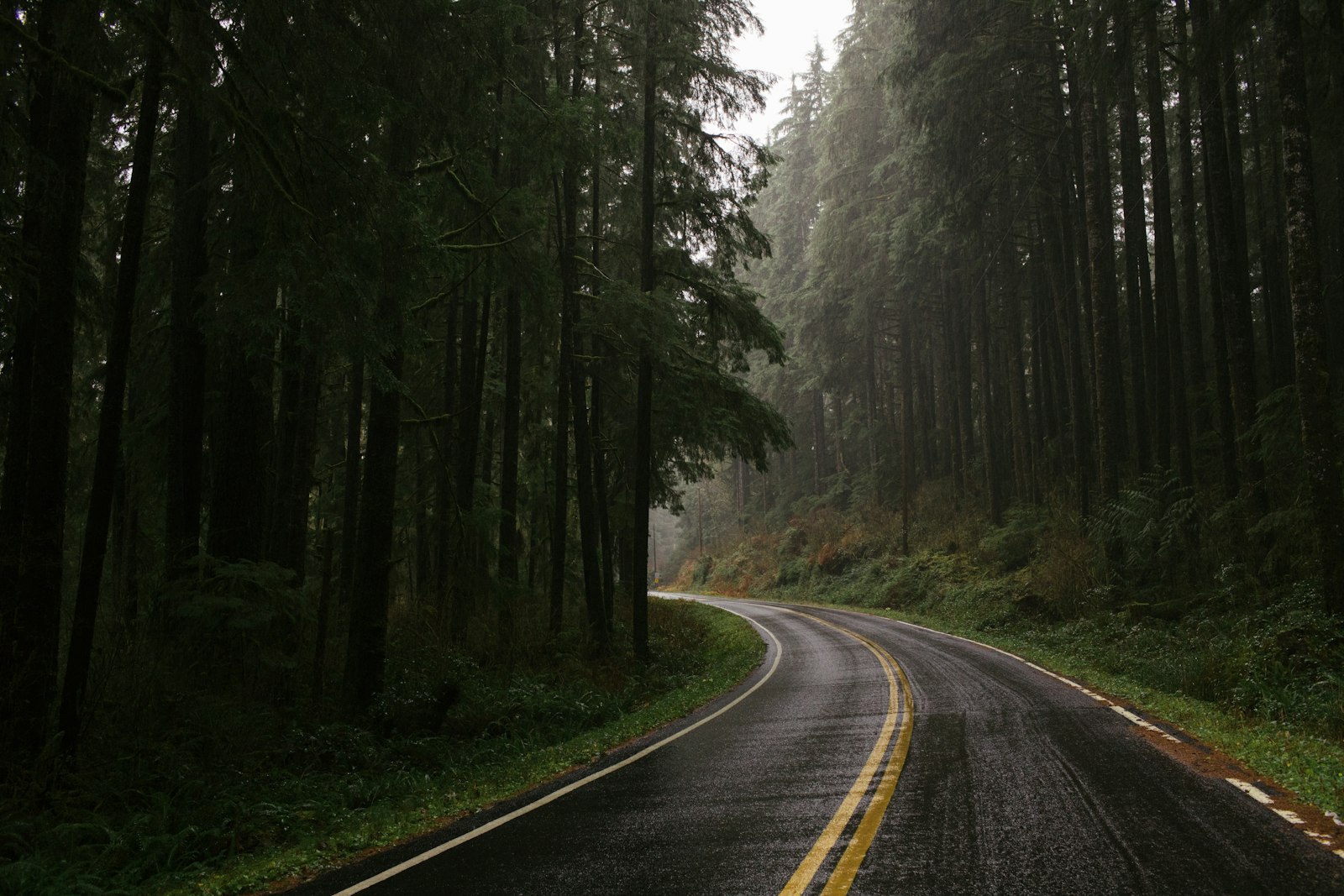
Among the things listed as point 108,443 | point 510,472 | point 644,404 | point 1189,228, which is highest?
point 1189,228

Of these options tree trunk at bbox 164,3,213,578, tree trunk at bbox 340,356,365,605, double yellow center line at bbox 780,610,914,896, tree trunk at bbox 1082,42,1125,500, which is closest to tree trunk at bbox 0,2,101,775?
tree trunk at bbox 164,3,213,578

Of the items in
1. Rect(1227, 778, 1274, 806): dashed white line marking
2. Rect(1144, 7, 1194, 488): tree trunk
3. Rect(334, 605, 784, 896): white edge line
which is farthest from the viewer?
Rect(1144, 7, 1194, 488): tree trunk

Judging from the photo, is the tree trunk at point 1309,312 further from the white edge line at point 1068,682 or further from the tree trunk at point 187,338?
the tree trunk at point 187,338

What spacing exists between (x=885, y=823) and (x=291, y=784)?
5.70 meters

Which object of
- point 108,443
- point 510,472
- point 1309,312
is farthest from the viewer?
point 510,472

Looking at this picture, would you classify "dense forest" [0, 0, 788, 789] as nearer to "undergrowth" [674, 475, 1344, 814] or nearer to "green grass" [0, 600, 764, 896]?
"green grass" [0, 600, 764, 896]

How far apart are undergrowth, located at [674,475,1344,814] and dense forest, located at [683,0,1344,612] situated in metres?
0.21

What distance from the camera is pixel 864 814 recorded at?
19.1 feet

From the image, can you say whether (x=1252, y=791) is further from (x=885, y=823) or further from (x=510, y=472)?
(x=510, y=472)

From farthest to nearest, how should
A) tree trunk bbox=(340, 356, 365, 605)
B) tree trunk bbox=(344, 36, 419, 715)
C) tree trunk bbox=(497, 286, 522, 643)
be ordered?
1. tree trunk bbox=(497, 286, 522, 643)
2. tree trunk bbox=(340, 356, 365, 605)
3. tree trunk bbox=(344, 36, 419, 715)

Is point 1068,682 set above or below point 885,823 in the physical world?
below

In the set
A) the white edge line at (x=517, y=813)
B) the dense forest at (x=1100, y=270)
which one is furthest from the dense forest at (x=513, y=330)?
A: the white edge line at (x=517, y=813)

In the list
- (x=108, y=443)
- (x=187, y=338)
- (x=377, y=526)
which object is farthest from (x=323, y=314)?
(x=377, y=526)

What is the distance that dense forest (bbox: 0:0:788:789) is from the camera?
636 centimetres
